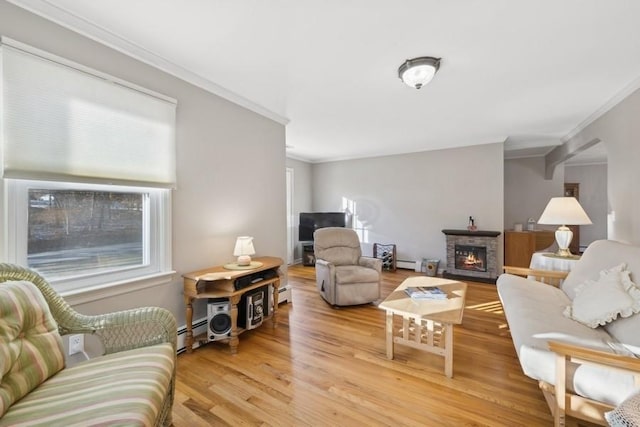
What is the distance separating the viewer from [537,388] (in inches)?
69.7

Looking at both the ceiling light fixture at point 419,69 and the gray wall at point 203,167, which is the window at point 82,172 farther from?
the ceiling light fixture at point 419,69

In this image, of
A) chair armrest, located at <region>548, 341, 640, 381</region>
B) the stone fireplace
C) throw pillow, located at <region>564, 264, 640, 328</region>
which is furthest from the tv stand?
chair armrest, located at <region>548, 341, 640, 381</region>

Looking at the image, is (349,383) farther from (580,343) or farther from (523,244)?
(523,244)

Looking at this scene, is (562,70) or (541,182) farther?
(541,182)

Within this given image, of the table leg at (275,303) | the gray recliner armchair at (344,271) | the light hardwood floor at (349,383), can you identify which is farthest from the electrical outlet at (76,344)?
the gray recliner armchair at (344,271)

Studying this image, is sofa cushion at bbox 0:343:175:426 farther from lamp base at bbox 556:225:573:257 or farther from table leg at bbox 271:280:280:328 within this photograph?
lamp base at bbox 556:225:573:257

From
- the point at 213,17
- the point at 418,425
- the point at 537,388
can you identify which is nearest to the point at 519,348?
the point at 537,388

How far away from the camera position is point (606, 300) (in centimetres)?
169

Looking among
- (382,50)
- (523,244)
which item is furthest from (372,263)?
(523,244)

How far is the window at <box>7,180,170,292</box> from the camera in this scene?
1.57m

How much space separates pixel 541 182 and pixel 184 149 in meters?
6.64

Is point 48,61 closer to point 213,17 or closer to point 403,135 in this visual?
point 213,17

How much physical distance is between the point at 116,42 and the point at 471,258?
17.3ft

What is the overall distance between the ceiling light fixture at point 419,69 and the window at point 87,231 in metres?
2.20
